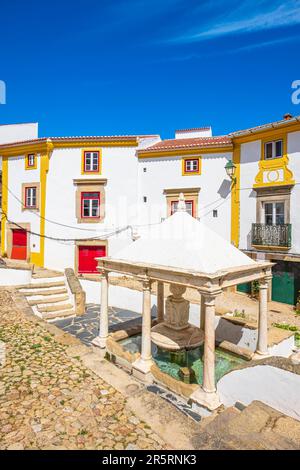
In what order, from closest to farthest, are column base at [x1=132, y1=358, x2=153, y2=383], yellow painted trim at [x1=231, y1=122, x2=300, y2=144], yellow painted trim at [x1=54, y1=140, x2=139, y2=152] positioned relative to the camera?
column base at [x1=132, y1=358, x2=153, y2=383] < yellow painted trim at [x1=231, y1=122, x2=300, y2=144] < yellow painted trim at [x1=54, y1=140, x2=139, y2=152]

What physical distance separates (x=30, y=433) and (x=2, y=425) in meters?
0.53

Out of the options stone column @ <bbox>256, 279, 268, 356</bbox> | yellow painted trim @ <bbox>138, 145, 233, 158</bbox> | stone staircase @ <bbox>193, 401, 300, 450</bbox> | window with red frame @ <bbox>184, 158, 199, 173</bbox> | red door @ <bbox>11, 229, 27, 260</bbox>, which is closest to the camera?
stone staircase @ <bbox>193, 401, 300, 450</bbox>

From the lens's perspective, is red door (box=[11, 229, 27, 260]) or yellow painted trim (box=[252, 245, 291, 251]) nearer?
yellow painted trim (box=[252, 245, 291, 251])

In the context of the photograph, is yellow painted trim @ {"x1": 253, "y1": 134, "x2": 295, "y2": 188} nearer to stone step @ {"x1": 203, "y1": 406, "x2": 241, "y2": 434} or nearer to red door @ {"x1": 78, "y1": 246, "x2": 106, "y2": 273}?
red door @ {"x1": 78, "y1": 246, "x2": 106, "y2": 273}

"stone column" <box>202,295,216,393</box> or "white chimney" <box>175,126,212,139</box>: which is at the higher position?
"white chimney" <box>175,126,212,139</box>

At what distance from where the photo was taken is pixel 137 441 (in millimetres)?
4066

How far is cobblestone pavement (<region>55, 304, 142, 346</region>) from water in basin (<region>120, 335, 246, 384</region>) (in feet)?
5.82

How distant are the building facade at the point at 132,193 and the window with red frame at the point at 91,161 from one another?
0.06 m

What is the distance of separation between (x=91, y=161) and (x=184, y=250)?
13006 mm

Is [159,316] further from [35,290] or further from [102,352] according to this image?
[35,290]

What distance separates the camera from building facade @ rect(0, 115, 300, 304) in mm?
14633

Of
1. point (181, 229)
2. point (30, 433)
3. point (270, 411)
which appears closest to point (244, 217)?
point (181, 229)

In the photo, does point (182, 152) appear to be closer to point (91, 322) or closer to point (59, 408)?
point (91, 322)

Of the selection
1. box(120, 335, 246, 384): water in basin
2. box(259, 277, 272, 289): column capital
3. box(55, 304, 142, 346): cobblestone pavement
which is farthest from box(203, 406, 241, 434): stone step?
box(55, 304, 142, 346): cobblestone pavement
